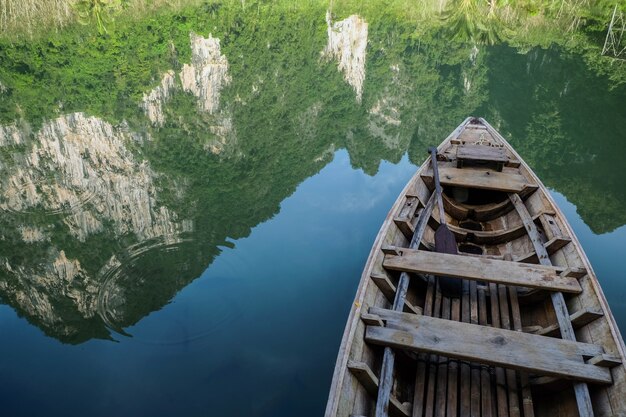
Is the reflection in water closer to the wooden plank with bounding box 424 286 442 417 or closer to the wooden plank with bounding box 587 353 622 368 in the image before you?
the wooden plank with bounding box 424 286 442 417

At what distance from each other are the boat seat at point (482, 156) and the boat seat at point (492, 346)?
3643 millimetres

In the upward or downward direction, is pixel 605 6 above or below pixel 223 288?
above

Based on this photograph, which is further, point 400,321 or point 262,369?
point 262,369

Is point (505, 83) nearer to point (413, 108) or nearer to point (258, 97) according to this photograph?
point (413, 108)

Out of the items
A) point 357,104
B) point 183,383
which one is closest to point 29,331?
point 183,383

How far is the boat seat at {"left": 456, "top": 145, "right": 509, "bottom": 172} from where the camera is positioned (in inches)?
265

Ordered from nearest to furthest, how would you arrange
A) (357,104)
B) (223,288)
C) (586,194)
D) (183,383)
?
(183,383) < (223,288) < (586,194) < (357,104)

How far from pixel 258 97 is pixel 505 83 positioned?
10824 mm

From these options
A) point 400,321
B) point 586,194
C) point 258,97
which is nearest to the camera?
point 400,321

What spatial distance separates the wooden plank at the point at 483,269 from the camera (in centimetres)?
432

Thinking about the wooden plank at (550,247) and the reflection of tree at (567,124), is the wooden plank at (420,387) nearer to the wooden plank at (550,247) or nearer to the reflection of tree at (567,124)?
the wooden plank at (550,247)

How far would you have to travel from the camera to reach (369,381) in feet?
11.5

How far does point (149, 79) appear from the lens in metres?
18.3

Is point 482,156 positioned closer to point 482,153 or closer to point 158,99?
point 482,153
